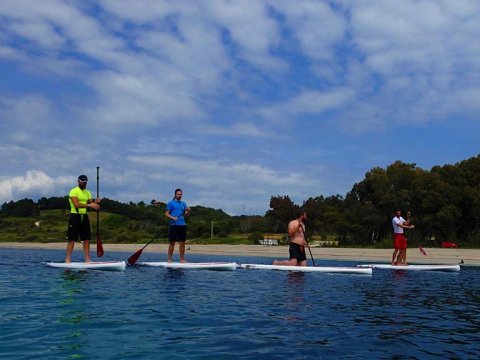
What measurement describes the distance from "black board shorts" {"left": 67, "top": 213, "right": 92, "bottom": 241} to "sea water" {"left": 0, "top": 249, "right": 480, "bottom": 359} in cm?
209

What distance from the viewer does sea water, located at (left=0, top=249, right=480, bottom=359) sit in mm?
6098

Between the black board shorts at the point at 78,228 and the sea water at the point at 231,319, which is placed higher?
the black board shorts at the point at 78,228

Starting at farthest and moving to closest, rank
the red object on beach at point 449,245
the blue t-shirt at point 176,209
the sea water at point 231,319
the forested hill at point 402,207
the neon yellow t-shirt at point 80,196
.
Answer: the forested hill at point 402,207 → the red object on beach at point 449,245 → the blue t-shirt at point 176,209 → the neon yellow t-shirt at point 80,196 → the sea water at point 231,319

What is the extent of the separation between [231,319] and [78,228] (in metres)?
8.90

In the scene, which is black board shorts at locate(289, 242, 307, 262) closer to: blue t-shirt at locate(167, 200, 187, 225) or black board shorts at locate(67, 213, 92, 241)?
blue t-shirt at locate(167, 200, 187, 225)

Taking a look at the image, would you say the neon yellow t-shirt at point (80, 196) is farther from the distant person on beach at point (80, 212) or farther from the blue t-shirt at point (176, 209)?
the blue t-shirt at point (176, 209)

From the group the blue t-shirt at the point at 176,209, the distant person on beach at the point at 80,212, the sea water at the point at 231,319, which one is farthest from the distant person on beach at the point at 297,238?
the distant person on beach at the point at 80,212

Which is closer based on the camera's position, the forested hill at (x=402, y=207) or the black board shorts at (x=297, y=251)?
the black board shorts at (x=297, y=251)

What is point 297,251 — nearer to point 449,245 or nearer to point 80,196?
point 80,196

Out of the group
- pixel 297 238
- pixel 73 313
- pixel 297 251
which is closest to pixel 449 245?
pixel 297 251

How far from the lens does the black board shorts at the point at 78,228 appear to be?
51.0 feet

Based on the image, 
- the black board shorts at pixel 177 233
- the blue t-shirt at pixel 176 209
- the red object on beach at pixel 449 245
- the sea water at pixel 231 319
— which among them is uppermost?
the blue t-shirt at pixel 176 209

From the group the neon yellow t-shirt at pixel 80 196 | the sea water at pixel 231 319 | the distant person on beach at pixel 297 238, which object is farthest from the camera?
the distant person on beach at pixel 297 238

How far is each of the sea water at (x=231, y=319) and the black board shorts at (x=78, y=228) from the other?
2087 millimetres
